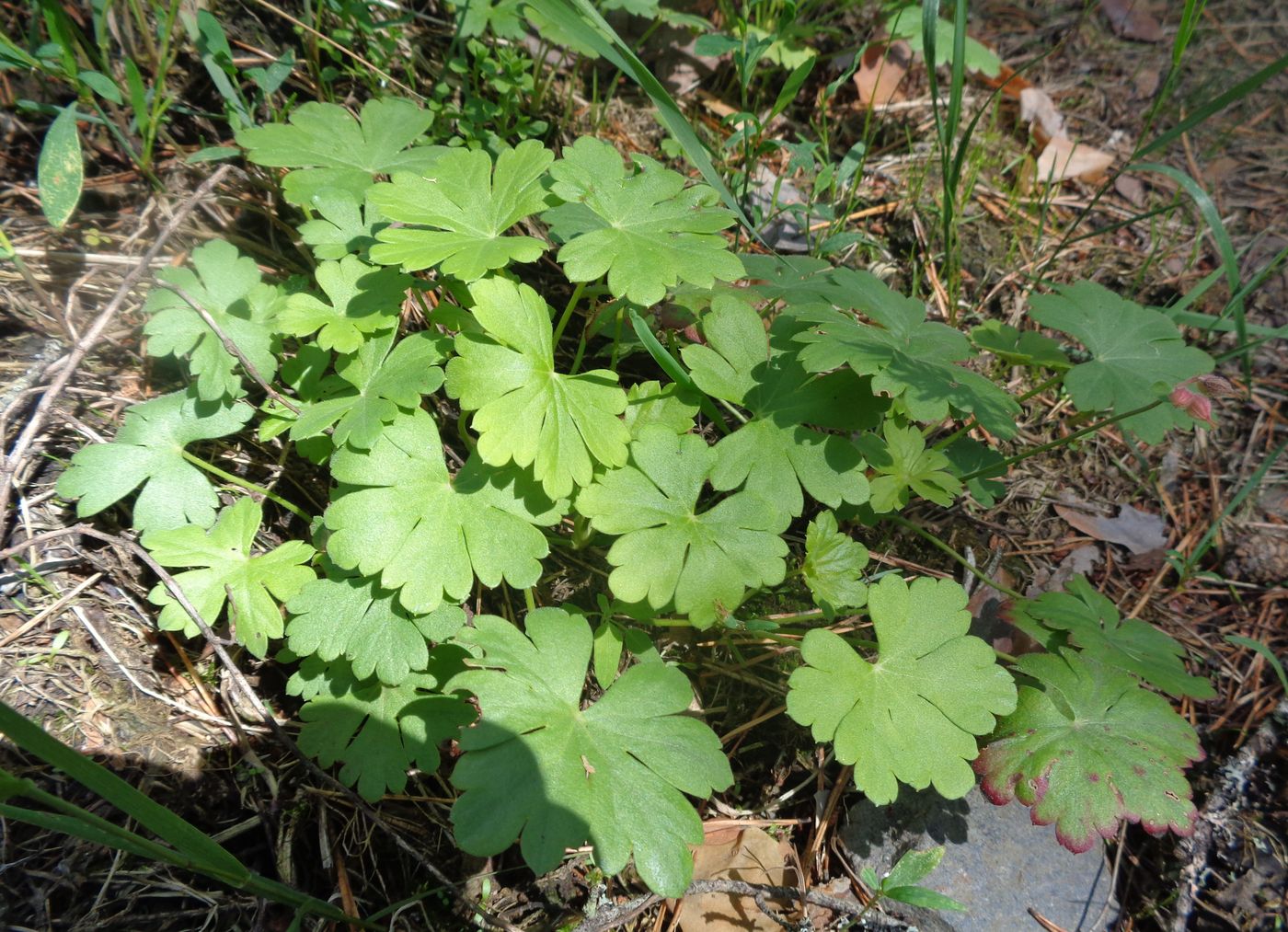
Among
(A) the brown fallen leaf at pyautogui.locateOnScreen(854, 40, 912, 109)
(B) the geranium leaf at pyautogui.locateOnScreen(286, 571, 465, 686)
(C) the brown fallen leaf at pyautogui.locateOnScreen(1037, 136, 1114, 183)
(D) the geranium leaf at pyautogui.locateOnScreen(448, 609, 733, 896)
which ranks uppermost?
(A) the brown fallen leaf at pyautogui.locateOnScreen(854, 40, 912, 109)

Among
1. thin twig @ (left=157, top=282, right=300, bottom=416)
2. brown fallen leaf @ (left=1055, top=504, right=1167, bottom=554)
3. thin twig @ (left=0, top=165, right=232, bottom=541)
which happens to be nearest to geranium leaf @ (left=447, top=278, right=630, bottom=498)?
thin twig @ (left=157, top=282, right=300, bottom=416)

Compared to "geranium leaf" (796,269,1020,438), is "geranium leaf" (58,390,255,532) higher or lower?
lower

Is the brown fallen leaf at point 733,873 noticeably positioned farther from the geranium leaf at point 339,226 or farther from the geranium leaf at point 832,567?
the geranium leaf at point 339,226

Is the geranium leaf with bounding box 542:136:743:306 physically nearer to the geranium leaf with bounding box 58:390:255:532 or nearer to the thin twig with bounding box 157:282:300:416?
the thin twig with bounding box 157:282:300:416

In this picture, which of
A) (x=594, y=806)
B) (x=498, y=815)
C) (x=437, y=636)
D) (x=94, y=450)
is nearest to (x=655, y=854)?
(x=594, y=806)

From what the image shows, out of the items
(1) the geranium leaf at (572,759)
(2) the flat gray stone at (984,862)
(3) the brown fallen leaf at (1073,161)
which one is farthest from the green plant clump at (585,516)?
(3) the brown fallen leaf at (1073,161)

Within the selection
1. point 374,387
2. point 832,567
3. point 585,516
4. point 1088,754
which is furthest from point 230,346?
point 1088,754

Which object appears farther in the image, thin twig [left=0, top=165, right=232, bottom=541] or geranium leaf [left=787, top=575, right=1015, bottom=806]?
thin twig [left=0, top=165, right=232, bottom=541]
